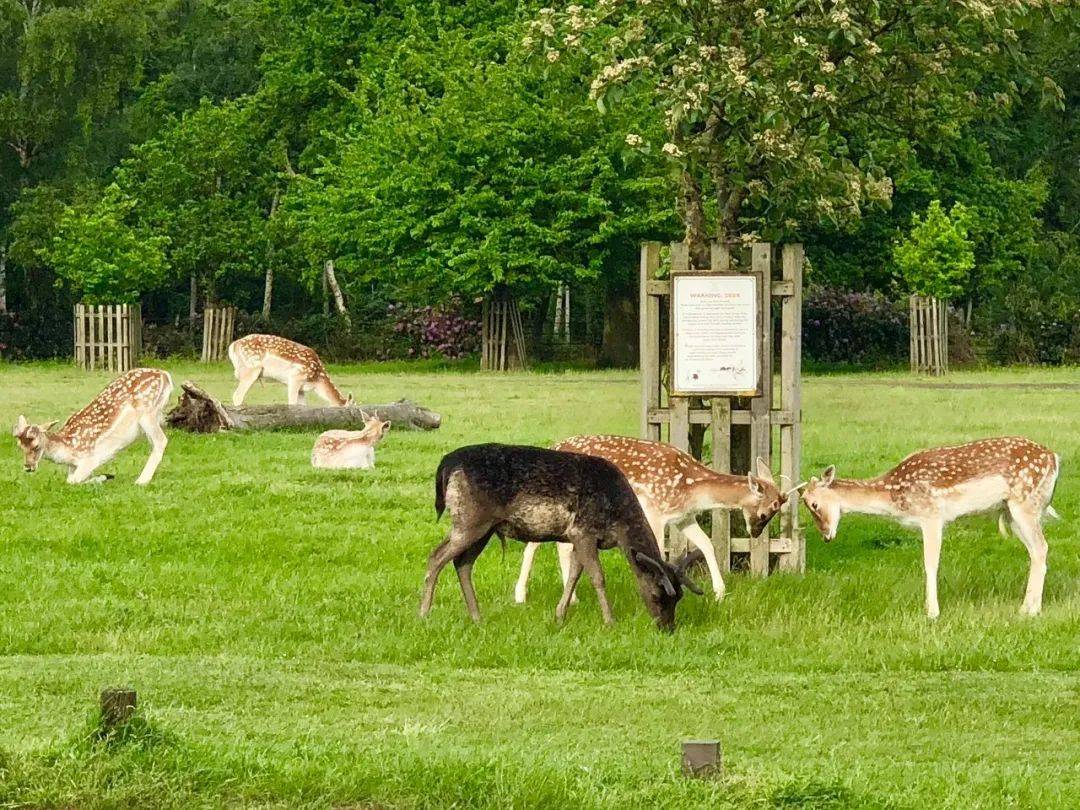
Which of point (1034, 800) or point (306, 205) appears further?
point (306, 205)

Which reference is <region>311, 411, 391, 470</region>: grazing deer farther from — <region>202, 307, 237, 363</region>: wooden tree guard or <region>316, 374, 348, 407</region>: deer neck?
<region>202, 307, 237, 363</region>: wooden tree guard

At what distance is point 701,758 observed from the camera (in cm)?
815

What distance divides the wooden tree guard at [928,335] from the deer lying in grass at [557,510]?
38.7 metres

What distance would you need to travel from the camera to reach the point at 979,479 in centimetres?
1429

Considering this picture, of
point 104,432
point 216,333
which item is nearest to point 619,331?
point 216,333

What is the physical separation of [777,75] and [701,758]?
8989 millimetres

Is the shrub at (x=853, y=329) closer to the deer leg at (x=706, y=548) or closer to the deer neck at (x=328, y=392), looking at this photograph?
the deer neck at (x=328, y=392)

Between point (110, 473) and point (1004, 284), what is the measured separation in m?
47.8

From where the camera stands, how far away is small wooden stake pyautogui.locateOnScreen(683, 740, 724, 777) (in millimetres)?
8117

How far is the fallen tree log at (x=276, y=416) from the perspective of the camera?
87.2 feet

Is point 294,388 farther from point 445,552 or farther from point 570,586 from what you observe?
point 570,586

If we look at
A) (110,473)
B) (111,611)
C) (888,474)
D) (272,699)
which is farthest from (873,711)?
(110,473)

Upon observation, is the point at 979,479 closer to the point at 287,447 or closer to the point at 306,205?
the point at 287,447

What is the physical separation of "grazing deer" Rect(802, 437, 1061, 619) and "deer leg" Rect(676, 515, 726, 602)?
3.35ft
